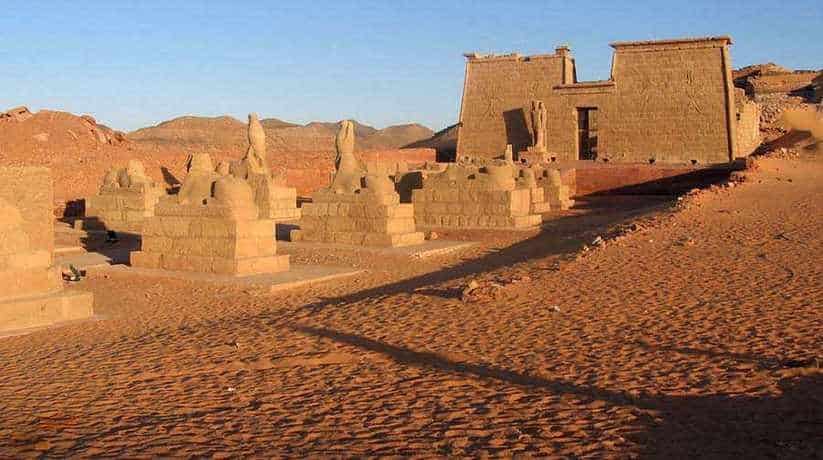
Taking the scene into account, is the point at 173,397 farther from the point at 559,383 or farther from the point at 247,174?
the point at 247,174

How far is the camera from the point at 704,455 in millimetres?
4074

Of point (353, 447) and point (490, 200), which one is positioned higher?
point (490, 200)

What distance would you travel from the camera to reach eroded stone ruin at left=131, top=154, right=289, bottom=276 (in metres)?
11.8

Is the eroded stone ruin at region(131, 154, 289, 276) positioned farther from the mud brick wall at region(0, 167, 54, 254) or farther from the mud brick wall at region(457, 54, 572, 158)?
the mud brick wall at region(457, 54, 572, 158)

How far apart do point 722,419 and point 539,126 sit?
27.9 meters

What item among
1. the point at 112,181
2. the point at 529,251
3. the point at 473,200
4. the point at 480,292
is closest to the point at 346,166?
the point at 473,200

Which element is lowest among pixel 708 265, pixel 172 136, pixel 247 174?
pixel 708 265

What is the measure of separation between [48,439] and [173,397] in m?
1.09

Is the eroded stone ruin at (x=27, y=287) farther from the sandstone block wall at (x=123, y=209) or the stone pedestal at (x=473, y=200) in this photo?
the stone pedestal at (x=473, y=200)

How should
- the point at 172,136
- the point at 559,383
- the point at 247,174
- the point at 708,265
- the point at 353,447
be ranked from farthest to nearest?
the point at 172,136 → the point at 247,174 → the point at 708,265 → the point at 559,383 → the point at 353,447

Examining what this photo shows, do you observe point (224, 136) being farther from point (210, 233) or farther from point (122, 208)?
point (210, 233)

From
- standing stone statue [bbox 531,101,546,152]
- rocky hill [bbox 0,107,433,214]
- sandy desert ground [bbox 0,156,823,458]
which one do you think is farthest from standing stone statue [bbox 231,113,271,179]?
standing stone statue [bbox 531,101,546,152]

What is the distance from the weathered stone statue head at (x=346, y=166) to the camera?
Result: 15932 millimetres

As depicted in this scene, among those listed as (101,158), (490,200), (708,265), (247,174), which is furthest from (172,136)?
(708,265)
